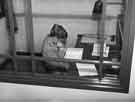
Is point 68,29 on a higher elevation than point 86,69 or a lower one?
higher

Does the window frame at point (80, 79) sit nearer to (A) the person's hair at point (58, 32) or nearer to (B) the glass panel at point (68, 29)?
(B) the glass panel at point (68, 29)

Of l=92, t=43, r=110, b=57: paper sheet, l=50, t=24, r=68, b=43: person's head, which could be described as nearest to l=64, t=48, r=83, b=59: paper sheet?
l=92, t=43, r=110, b=57: paper sheet

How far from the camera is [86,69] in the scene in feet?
5.16

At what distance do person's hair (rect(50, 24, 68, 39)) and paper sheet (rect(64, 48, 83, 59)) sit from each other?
262 millimetres

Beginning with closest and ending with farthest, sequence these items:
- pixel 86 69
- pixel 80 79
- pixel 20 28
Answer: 1. pixel 80 79
2. pixel 86 69
3. pixel 20 28

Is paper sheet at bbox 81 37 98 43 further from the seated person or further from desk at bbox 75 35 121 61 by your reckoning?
the seated person

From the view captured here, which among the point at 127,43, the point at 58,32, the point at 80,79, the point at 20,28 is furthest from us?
the point at 20,28

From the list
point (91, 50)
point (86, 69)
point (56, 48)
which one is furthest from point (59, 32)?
point (86, 69)

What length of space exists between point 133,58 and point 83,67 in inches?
16.0

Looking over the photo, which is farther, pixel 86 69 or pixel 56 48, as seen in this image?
pixel 56 48

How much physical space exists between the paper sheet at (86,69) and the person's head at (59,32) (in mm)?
376

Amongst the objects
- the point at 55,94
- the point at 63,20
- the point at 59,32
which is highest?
the point at 63,20

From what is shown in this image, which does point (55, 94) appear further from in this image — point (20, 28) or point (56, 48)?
point (20, 28)

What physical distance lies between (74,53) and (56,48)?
0.61 ft
